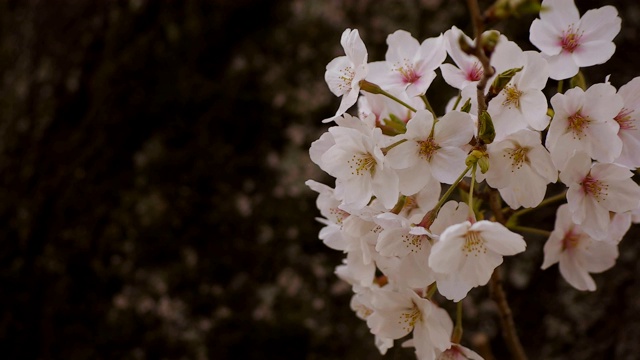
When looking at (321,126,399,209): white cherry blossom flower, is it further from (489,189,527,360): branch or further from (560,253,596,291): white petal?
(560,253,596,291): white petal

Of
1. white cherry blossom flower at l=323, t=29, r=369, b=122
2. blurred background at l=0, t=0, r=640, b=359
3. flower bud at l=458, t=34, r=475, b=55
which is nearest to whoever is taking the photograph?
flower bud at l=458, t=34, r=475, b=55

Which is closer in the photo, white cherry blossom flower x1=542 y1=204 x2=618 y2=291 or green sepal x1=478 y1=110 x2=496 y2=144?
green sepal x1=478 y1=110 x2=496 y2=144

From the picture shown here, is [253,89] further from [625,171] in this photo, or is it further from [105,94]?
[625,171]

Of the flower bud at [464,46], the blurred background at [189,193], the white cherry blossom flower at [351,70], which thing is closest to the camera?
the flower bud at [464,46]

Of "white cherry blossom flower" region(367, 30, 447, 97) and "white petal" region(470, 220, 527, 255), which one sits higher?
"white cherry blossom flower" region(367, 30, 447, 97)

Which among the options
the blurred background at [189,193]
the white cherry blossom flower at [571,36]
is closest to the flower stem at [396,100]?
the white cherry blossom flower at [571,36]

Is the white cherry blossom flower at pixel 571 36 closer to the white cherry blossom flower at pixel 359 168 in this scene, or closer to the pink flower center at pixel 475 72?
the pink flower center at pixel 475 72

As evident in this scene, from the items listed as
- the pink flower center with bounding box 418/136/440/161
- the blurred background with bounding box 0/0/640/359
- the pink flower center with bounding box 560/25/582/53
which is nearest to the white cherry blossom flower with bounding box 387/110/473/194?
the pink flower center with bounding box 418/136/440/161
